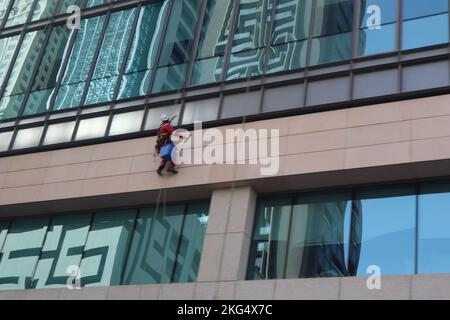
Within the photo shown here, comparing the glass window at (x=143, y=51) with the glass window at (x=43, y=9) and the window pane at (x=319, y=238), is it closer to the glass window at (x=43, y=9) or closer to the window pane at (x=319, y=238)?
the glass window at (x=43, y=9)

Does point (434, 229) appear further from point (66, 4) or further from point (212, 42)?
point (66, 4)

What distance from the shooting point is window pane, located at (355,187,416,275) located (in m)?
16.0

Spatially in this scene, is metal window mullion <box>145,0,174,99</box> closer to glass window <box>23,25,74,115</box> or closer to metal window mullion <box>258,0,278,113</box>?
metal window mullion <box>258,0,278,113</box>

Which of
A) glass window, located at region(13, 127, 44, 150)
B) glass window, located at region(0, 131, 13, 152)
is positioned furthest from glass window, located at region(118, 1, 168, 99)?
glass window, located at region(0, 131, 13, 152)

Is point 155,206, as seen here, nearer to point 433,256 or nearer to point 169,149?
point 169,149

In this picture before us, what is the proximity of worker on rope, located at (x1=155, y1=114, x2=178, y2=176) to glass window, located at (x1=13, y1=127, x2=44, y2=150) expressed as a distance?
5157 mm

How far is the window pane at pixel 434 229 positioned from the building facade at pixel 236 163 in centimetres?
3

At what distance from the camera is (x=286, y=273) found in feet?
56.1

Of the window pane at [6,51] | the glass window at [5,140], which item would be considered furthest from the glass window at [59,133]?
the window pane at [6,51]

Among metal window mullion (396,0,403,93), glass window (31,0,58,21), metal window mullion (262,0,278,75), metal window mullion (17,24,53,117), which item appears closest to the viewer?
metal window mullion (396,0,403,93)

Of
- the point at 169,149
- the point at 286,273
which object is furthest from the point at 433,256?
the point at 169,149

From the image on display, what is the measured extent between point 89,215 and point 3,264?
302 centimetres

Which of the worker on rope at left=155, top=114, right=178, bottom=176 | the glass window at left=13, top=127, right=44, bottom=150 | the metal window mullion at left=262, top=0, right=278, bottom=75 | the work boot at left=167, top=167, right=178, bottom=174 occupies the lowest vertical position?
the work boot at left=167, top=167, right=178, bottom=174

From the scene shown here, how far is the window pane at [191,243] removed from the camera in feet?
59.3
